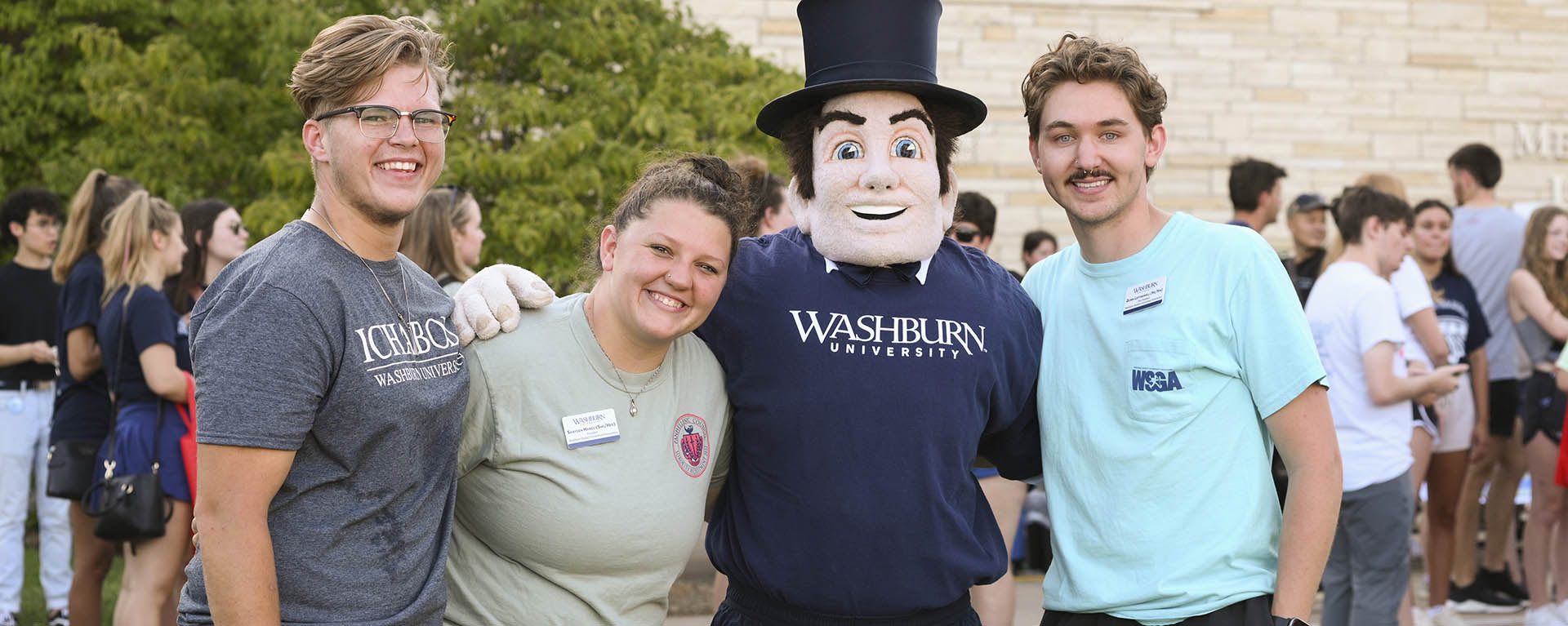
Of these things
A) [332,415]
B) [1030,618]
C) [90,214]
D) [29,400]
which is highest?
[90,214]

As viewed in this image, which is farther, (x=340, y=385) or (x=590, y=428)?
(x=590, y=428)

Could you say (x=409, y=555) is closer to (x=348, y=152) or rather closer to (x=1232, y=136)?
(x=348, y=152)

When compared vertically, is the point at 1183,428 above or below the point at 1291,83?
below

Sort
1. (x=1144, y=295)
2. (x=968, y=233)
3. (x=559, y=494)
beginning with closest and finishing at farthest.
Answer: (x=559, y=494) → (x=1144, y=295) → (x=968, y=233)

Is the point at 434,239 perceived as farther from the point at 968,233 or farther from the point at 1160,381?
the point at 1160,381

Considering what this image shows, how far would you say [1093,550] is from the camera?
271cm

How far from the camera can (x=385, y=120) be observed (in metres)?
2.29

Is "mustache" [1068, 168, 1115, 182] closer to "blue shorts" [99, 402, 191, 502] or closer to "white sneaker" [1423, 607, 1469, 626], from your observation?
"blue shorts" [99, 402, 191, 502]

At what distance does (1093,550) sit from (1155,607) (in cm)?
17

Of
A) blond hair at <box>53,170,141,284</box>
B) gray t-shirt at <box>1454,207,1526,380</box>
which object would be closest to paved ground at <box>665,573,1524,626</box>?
gray t-shirt at <box>1454,207,1526,380</box>

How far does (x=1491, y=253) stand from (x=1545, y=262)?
0.36 m

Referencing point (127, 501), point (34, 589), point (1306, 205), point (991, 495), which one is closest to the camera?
point (127, 501)

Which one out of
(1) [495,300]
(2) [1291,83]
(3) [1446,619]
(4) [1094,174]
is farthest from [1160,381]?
(2) [1291,83]

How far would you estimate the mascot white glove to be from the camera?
100 inches
